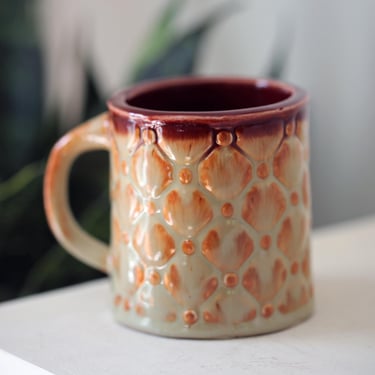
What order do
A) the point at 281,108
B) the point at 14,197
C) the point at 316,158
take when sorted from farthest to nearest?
the point at 316,158
the point at 14,197
the point at 281,108

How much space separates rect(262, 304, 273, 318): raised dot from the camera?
1.59ft

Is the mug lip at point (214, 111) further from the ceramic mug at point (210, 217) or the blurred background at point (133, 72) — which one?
the blurred background at point (133, 72)

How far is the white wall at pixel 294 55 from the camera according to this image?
880 mm

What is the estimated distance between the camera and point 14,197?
0.85 meters

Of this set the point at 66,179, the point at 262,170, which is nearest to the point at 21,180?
the point at 66,179

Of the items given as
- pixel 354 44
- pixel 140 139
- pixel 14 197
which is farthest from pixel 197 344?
pixel 354 44

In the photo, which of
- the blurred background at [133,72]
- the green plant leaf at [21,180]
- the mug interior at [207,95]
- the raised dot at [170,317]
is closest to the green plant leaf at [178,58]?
the blurred background at [133,72]

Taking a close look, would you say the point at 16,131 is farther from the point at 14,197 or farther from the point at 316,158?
the point at 316,158

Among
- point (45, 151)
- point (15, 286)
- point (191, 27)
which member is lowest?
point (15, 286)

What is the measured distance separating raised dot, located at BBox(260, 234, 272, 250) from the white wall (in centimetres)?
44

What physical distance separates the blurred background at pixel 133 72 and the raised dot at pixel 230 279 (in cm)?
41

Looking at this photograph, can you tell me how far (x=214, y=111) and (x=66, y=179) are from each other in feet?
0.35

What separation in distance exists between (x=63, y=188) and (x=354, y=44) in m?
0.48

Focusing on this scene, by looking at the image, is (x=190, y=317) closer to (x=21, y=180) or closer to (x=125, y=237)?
(x=125, y=237)
